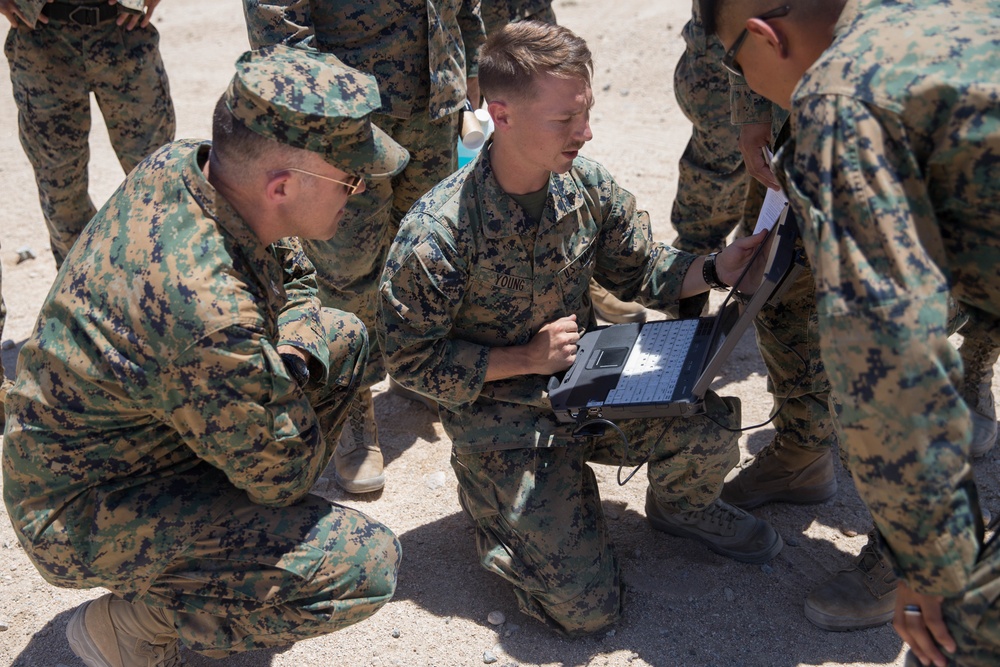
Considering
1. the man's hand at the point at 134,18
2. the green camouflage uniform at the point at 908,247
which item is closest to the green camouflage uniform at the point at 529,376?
the green camouflage uniform at the point at 908,247

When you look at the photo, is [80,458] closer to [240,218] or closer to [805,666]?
[240,218]

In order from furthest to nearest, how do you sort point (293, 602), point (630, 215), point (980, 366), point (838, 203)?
point (980, 366), point (630, 215), point (293, 602), point (838, 203)

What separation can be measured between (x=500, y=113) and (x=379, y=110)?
3.80 feet

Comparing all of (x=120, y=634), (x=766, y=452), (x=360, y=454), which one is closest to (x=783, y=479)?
(x=766, y=452)

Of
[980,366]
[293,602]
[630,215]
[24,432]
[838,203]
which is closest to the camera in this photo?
[838,203]

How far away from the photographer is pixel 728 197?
4781mm

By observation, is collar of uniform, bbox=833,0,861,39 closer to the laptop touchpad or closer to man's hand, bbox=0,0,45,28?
the laptop touchpad

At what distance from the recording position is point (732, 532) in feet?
11.6

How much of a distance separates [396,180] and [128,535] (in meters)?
2.23

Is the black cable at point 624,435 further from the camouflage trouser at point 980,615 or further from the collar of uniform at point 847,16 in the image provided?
the collar of uniform at point 847,16

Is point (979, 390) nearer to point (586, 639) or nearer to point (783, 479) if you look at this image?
point (783, 479)

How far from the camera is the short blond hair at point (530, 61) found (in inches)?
126

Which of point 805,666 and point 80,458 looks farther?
point 805,666

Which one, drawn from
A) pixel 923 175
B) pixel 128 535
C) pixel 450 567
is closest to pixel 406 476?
pixel 450 567
